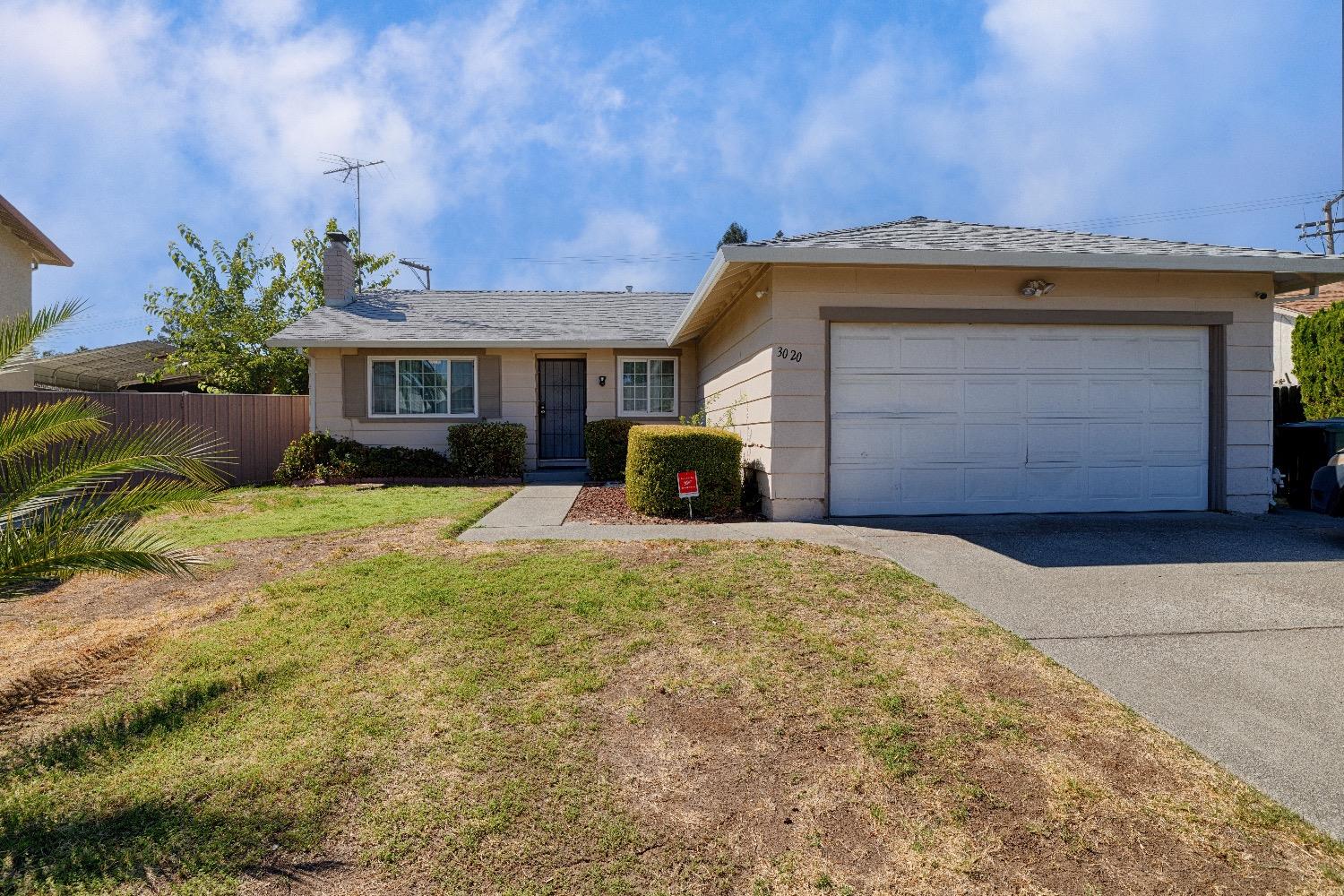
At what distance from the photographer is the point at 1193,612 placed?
4.27 meters

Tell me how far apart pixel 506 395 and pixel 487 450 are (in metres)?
1.53

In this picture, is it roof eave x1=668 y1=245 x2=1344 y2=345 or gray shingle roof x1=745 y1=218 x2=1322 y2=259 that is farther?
gray shingle roof x1=745 y1=218 x2=1322 y2=259

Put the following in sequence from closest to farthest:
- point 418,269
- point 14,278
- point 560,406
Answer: point 560,406
point 14,278
point 418,269

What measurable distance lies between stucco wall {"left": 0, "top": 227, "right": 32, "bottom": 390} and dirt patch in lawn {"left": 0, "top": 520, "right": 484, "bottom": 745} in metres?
12.0

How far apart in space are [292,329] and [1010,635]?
13484 millimetres

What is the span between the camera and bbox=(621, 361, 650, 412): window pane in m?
13.7

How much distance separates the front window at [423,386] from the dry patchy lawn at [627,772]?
31.2ft

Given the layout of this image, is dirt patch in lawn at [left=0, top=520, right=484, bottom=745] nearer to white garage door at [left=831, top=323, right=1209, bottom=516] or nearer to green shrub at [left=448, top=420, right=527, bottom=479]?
white garage door at [left=831, top=323, right=1209, bottom=516]

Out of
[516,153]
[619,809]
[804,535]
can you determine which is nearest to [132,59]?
[516,153]

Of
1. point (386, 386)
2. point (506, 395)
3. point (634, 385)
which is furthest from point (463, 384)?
point (634, 385)

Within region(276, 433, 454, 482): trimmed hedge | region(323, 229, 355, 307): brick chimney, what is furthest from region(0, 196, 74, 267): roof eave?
region(276, 433, 454, 482): trimmed hedge

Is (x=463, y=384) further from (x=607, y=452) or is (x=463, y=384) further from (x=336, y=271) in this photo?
(x=336, y=271)

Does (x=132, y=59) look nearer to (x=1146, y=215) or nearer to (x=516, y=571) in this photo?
(x=516, y=571)

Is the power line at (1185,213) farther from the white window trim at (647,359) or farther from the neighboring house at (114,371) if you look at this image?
the neighboring house at (114,371)
